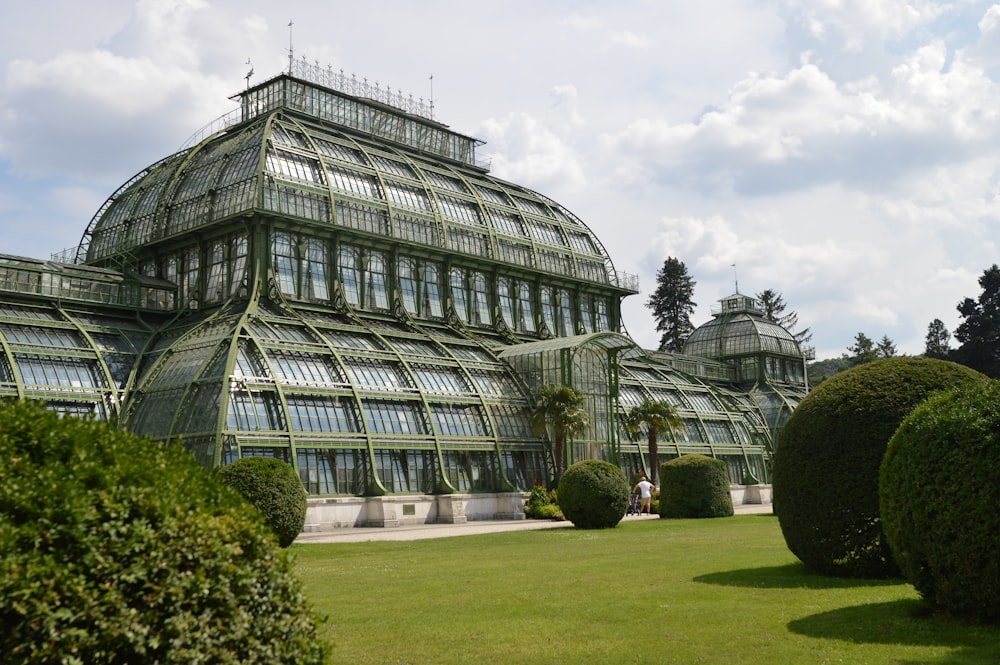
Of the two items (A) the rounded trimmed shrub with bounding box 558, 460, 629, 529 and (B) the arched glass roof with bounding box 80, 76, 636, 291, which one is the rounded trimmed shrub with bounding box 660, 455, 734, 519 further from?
(B) the arched glass roof with bounding box 80, 76, 636, 291

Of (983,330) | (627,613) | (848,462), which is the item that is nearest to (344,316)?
(848,462)

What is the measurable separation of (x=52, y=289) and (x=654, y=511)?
35706mm

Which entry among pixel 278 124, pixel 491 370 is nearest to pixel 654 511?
pixel 491 370

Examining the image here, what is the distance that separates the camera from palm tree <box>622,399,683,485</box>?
59625mm

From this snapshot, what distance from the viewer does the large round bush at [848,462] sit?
719 inches

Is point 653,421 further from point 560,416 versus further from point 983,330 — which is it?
point 983,330

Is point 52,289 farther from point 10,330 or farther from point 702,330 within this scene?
point 702,330

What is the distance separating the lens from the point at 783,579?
62.7 feet

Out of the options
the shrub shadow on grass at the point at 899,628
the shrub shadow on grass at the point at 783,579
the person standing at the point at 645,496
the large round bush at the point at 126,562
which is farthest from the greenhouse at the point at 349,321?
the large round bush at the point at 126,562

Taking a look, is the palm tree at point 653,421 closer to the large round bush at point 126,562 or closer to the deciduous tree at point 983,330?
the deciduous tree at point 983,330

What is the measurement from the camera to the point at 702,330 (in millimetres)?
97375

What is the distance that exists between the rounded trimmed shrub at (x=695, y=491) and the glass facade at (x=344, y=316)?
1029 centimetres

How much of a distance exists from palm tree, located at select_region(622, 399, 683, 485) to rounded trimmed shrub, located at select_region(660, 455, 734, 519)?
1288 cm

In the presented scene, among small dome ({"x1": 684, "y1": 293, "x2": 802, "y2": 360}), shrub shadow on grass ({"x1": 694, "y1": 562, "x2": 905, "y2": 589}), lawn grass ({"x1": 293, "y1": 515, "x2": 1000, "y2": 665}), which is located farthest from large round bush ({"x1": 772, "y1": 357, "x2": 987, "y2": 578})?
small dome ({"x1": 684, "y1": 293, "x2": 802, "y2": 360})
